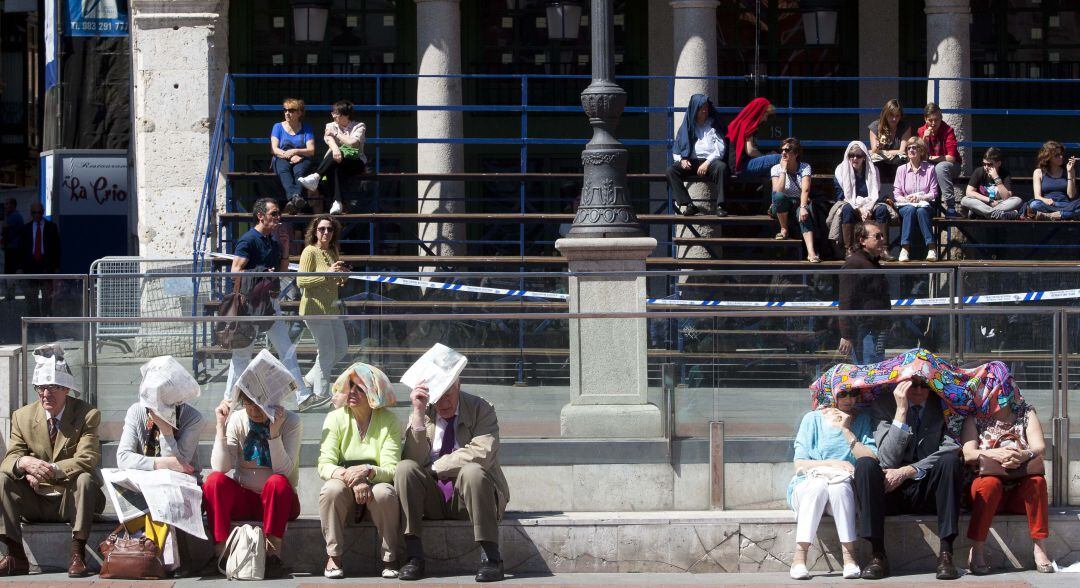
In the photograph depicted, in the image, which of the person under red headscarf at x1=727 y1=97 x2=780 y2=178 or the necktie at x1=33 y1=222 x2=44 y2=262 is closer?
the person under red headscarf at x1=727 y1=97 x2=780 y2=178

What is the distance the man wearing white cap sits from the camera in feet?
30.0

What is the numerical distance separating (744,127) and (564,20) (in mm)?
4164

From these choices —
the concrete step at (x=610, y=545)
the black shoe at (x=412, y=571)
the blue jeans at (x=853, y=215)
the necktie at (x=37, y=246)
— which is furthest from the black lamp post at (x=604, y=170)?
the necktie at (x=37, y=246)

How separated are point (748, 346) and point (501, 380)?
5.21ft

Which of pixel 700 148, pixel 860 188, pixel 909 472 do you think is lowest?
pixel 909 472

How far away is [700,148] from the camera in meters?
16.3

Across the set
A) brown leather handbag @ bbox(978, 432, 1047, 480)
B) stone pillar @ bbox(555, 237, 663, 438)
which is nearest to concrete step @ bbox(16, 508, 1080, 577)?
brown leather handbag @ bbox(978, 432, 1047, 480)

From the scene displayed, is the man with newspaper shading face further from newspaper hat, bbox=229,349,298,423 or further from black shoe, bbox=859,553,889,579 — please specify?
black shoe, bbox=859,553,889,579

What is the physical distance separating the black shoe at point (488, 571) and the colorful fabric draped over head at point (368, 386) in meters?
1.13

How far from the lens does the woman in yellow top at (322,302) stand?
9695 millimetres

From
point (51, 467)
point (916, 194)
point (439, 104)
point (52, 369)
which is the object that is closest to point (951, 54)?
point (916, 194)

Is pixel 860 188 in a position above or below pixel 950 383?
above

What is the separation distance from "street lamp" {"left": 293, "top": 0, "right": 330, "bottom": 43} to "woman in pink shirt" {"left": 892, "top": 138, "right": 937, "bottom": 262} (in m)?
7.86

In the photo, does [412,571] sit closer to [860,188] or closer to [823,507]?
[823,507]
